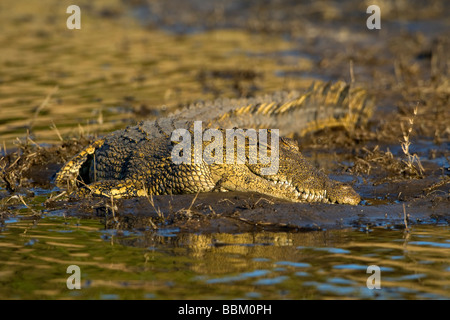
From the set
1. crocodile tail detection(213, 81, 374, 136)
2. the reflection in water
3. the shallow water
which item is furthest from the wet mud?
the reflection in water

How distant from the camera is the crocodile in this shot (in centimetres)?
632

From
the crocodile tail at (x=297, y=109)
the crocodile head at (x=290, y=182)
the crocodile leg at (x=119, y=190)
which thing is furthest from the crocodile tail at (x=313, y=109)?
the crocodile leg at (x=119, y=190)

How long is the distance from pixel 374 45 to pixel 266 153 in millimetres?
10244

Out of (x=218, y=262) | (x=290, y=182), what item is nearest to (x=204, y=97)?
(x=290, y=182)

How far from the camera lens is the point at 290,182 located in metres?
6.33

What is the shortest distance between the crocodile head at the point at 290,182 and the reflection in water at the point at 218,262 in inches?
23.2

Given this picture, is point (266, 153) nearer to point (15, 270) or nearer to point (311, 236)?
point (311, 236)

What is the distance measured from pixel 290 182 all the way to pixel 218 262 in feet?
4.97

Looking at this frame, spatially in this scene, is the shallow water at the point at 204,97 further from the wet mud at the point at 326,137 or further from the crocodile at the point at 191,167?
the crocodile at the point at 191,167

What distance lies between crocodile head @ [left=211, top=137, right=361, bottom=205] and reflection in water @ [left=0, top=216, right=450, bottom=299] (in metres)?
0.59

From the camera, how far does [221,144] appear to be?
251 inches

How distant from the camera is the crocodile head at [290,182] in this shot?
6.30m

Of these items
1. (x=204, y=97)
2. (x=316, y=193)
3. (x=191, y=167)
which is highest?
(x=204, y=97)

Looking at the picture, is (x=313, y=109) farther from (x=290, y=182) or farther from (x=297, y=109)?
(x=290, y=182)
